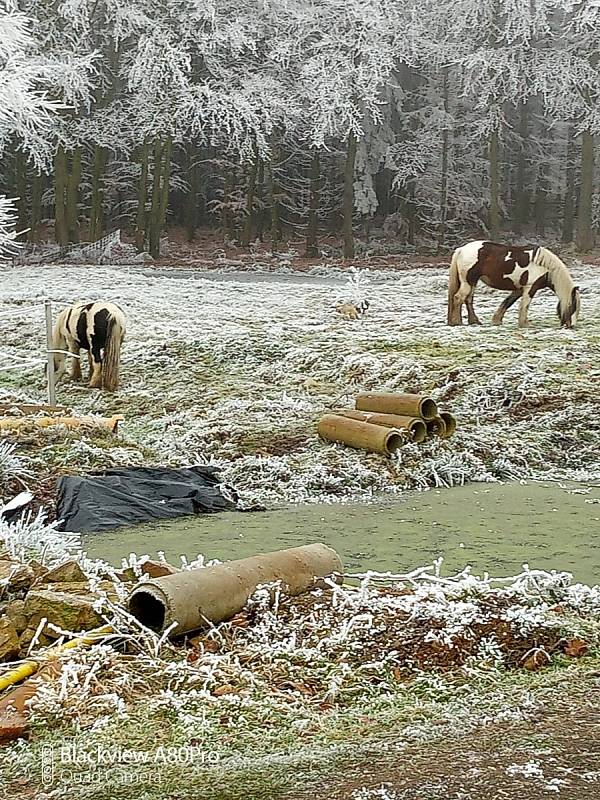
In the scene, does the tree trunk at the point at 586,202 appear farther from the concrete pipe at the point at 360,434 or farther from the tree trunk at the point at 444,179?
the concrete pipe at the point at 360,434

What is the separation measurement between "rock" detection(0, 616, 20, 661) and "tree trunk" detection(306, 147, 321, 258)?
86.0 ft

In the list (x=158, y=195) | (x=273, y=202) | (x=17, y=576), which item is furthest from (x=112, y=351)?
(x=273, y=202)

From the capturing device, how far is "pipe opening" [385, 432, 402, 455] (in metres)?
9.28

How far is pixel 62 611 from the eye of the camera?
4.48 meters

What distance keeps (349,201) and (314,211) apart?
1.48 m

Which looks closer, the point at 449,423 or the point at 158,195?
the point at 449,423

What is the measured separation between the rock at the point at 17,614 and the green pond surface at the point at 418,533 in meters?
1.73

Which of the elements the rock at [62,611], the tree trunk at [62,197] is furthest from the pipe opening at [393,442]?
the tree trunk at [62,197]

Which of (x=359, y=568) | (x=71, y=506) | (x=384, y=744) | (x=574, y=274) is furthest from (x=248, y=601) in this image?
(x=574, y=274)

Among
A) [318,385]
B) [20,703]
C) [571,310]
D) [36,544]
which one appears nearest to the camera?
[20,703]

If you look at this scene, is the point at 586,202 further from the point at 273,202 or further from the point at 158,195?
the point at 158,195

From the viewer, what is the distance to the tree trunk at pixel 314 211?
99.2ft

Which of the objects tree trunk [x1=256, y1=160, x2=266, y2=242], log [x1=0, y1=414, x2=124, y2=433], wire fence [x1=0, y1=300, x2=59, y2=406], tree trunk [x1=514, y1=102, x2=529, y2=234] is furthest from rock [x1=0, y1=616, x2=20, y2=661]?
tree trunk [x1=514, y1=102, x2=529, y2=234]

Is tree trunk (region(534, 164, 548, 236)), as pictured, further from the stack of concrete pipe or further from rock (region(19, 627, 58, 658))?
rock (region(19, 627, 58, 658))
